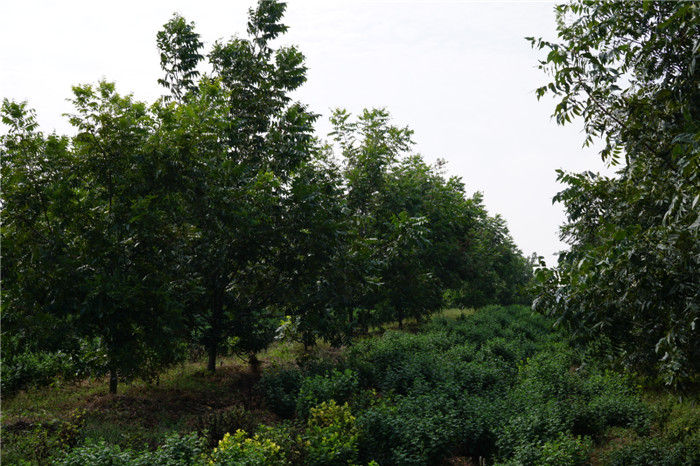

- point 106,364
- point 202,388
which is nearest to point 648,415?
point 202,388

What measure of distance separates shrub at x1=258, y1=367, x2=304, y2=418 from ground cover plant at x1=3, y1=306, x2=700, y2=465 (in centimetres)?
3

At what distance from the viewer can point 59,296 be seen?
9.50 metres

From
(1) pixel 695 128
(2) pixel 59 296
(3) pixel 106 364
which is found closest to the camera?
(1) pixel 695 128

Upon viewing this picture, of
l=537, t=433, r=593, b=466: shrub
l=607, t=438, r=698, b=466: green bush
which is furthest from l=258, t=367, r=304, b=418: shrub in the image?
l=607, t=438, r=698, b=466: green bush

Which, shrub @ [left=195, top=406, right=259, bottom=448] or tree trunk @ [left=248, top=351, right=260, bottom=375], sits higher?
tree trunk @ [left=248, top=351, right=260, bottom=375]

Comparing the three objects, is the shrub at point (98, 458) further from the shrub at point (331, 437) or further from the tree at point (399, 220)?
the tree at point (399, 220)

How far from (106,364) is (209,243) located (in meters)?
3.40

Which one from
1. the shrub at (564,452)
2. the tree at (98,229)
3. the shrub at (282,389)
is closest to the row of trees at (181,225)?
the tree at (98,229)

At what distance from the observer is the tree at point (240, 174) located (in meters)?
11.3

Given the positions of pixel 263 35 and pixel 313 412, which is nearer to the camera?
pixel 313 412

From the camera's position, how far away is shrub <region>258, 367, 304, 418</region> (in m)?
11.3

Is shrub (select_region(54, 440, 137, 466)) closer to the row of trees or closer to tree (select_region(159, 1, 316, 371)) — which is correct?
the row of trees

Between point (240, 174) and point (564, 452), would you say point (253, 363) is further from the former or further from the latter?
point (564, 452)

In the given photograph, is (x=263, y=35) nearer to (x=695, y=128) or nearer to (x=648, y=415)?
(x=695, y=128)
